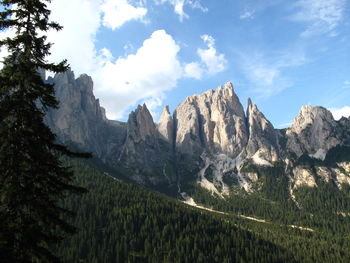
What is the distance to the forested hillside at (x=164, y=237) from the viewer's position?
113375 millimetres

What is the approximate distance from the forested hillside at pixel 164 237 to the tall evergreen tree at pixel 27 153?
310ft

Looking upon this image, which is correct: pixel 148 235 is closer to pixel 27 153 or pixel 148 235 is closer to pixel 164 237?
pixel 164 237

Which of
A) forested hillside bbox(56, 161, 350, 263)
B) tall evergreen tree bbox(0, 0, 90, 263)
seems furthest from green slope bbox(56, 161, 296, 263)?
tall evergreen tree bbox(0, 0, 90, 263)

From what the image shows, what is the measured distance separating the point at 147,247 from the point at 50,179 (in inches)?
4300

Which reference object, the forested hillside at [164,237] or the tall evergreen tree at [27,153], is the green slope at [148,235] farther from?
the tall evergreen tree at [27,153]

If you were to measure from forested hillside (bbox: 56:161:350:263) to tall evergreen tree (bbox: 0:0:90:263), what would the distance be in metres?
94.5

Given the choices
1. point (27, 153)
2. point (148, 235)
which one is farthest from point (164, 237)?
point (27, 153)

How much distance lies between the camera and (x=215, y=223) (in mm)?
152000

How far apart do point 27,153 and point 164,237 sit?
119861 millimetres

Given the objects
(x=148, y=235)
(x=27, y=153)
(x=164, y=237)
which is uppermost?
(x=27, y=153)

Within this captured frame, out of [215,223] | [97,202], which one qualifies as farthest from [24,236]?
[215,223]

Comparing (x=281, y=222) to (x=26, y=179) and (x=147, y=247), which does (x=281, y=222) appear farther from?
(x=26, y=179)

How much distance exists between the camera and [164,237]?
128 metres

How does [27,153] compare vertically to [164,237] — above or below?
above
